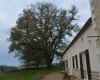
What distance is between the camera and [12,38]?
194 ft

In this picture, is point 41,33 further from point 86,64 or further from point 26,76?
point 86,64

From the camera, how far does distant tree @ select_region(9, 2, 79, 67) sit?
57062 millimetres

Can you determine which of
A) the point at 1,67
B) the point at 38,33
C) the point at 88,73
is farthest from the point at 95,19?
the point at 1,67

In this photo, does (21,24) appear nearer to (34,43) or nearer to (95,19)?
(34,43)

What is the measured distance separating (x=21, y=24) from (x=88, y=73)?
40.5 metres

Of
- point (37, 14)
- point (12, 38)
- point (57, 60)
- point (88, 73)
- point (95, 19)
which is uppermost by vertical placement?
point (37, 14)

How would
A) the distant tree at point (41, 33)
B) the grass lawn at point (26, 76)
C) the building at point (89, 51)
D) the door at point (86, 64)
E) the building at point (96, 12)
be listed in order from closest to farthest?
1. the building at point (96, 12)
2. the building at point (89, 51)
3. the door at point (86, 64)
4. the grass lawn at point (26, 76)
5. the distant tree at point (41, 33)

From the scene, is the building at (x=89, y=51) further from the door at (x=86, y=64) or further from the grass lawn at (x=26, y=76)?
the grass lawn at (x=26, y=76)

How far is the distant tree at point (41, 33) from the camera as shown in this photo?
5706cm

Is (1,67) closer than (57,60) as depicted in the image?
No

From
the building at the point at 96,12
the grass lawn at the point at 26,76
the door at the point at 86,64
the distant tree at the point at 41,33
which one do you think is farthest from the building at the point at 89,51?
the distant tree at the point at 41,33

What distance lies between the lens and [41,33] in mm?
56531

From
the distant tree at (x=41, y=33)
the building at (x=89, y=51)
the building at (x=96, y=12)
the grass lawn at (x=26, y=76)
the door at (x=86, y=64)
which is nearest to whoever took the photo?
the building at (x=96, y=12)

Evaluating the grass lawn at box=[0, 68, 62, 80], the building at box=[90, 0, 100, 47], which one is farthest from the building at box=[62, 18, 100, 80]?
the grass lawn at box=[0, 68, 62, 80]
